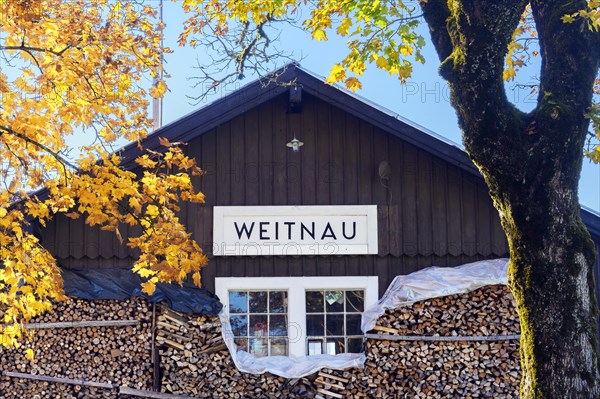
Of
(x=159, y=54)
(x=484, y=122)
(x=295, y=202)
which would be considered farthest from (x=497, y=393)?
(x=159, y=54)

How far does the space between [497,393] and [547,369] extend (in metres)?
5.00

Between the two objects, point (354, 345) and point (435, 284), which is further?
point (354, 345)

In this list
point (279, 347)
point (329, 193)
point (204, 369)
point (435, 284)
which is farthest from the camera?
point (329, 193)

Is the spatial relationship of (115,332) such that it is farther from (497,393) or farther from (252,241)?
(497,393)

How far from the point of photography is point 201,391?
1178 centimetres

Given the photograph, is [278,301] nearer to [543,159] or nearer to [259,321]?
[259,321]

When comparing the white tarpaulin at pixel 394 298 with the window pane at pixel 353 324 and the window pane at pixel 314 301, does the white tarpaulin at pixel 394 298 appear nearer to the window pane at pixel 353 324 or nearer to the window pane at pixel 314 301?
the window pane at pixel 353 324

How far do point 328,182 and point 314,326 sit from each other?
2209 millimetres

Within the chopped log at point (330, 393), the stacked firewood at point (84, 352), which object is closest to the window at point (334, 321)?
the chopped log at point (330, 393)

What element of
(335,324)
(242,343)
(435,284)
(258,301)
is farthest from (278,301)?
(435,284)

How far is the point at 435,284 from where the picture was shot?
39.8 feet

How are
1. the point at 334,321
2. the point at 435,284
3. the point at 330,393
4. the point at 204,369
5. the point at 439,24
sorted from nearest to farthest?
the point at 439,24
the point at 330,393
the point at 204,369
the point at 435,284
the point at 334,321

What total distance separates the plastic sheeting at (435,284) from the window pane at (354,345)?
49 cm

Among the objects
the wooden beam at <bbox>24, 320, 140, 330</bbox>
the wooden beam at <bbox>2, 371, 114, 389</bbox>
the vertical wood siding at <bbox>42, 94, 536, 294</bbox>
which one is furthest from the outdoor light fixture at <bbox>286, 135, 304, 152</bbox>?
the wooden beam at <bbox>2, 371, 114, 389</bbox>
